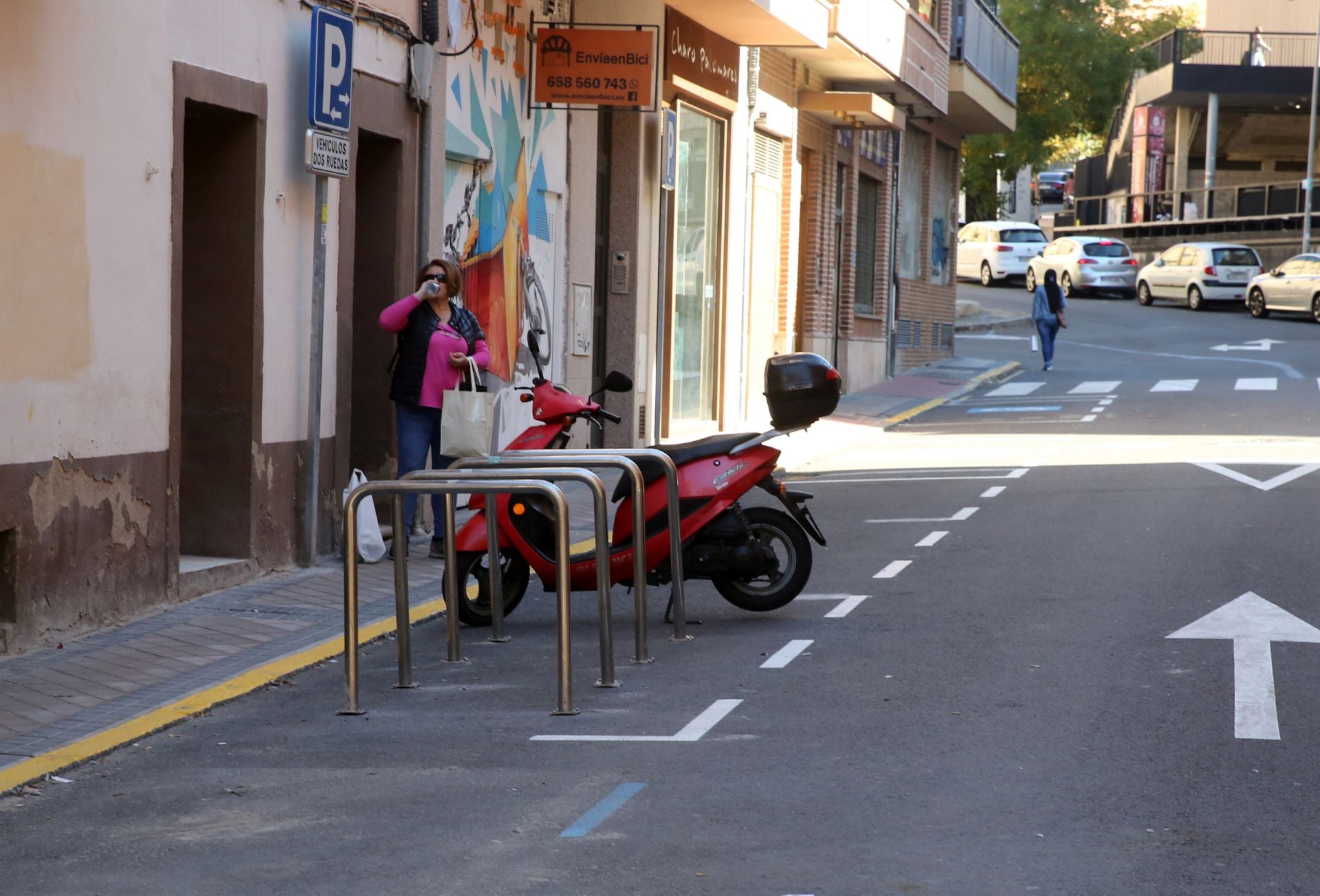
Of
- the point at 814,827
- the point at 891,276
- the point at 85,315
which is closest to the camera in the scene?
the point at 814,827

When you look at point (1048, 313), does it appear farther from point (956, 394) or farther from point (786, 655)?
point (786, 655)

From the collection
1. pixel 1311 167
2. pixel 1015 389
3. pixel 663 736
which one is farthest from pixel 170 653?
pixel 1311 167

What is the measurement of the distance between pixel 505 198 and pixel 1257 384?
1612 centimetres

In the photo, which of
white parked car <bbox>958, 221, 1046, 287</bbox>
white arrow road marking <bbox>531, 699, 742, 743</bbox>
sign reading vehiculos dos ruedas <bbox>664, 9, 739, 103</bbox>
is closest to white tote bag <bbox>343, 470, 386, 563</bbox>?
white arrow road marking <bbox>531, 699, 742, 743</bbox>

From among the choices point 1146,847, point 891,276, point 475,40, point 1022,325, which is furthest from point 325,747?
point 1022,325

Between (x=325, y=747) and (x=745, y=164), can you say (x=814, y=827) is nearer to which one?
(x=325, y=747)

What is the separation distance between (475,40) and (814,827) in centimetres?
963

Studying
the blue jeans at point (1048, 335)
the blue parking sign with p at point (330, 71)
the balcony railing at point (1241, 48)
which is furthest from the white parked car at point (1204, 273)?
the blue parking sign with p at point (330, 71)

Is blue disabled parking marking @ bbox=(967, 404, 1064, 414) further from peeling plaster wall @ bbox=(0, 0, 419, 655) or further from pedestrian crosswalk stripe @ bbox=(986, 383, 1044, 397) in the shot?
peeling plaster wall @ bbox=(0, 0, 419, 655)

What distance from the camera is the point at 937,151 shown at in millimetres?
37625

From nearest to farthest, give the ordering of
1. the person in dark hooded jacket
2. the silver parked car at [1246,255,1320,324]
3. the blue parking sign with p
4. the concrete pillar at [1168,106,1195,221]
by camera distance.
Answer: the blue parking sign with p
the person in dark hooded jacket
the silver parked car at [1246,255,1320,324]
the concrete pillar at [1168,106,1195,221]

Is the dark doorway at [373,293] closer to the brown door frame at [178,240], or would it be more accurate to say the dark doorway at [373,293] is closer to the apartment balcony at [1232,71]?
the brown door frame at [178,240]

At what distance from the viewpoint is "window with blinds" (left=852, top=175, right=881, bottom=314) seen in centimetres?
3084

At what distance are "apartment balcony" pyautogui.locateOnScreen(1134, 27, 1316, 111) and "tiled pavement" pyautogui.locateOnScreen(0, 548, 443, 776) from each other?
50.5m
